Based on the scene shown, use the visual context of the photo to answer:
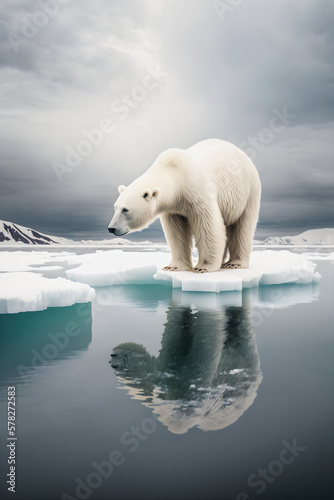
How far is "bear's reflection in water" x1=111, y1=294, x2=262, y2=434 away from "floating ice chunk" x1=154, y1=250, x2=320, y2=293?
87.0 inches

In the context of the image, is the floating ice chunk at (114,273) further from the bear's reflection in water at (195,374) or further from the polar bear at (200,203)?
the bear's reflection in water at (195,374)

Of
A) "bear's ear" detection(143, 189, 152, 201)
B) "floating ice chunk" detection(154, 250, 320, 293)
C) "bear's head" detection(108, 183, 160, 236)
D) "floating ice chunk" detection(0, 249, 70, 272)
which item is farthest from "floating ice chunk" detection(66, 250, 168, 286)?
"floating ice chunk" detection(0, 249, 70, 272)

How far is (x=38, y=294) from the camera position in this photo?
4438mm

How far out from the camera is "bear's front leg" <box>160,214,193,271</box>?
7465 mm

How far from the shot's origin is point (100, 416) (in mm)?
1976

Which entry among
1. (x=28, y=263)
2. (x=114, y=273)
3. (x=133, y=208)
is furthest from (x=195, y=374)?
(x=28, y=263)

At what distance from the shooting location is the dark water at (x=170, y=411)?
1486 mm

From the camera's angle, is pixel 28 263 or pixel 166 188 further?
pixel 28 263

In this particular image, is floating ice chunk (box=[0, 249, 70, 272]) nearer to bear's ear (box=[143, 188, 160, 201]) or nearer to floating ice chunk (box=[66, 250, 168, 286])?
floating ice chunk (box=[66, 250, 168, 286])

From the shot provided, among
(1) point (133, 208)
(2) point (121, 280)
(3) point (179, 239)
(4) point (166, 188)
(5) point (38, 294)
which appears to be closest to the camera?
(5) point (38, 294)

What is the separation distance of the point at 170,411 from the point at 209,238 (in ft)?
16.4

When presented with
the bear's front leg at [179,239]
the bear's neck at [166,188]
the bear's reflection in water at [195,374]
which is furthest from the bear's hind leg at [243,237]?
the bear's reflection in water at [195,374]

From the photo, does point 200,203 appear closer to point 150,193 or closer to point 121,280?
point 150,193

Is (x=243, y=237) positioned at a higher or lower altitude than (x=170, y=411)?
higher
